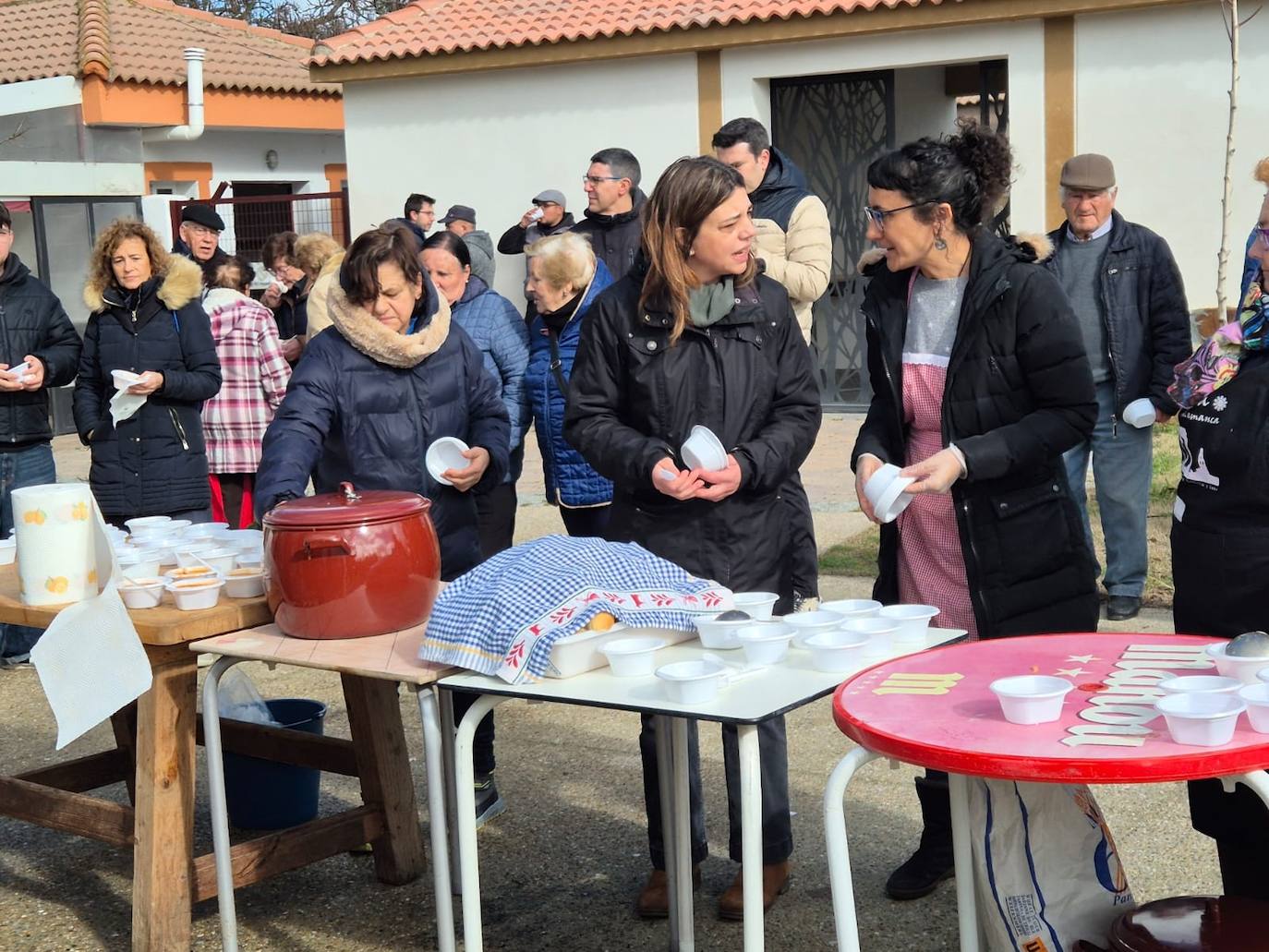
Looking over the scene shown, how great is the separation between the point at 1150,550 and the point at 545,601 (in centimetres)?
519

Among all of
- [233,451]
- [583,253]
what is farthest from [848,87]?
[583,253]

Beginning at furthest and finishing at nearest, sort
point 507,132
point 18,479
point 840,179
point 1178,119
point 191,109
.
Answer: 1. point 191,109
2. point 507,132
3. point 840,179
4. point 1178,119
5. point 18,479

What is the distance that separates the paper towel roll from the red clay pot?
59 cm

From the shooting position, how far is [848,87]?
41.4 feet

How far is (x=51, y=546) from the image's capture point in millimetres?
3518

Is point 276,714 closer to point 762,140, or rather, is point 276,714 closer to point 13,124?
point 762,140

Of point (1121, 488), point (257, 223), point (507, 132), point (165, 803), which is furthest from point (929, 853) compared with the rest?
point (257, 223)

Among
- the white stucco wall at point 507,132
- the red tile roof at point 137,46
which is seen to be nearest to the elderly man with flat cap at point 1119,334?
the white stucco wall at point 507,132

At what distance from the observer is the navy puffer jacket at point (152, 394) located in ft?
19.6

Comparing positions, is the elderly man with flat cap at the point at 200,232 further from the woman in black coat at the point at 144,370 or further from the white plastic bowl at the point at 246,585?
the white plastic bowl at the point at 246,585

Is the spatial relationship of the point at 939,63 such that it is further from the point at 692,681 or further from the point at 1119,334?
the point at 692,681

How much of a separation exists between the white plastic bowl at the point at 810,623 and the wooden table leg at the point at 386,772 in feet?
4.70

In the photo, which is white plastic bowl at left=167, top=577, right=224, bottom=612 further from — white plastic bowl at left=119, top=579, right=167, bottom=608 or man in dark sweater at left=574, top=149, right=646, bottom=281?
man in dark sweater at left=574, top=149, right=646, bottom=281

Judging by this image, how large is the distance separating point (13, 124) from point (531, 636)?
1685cm
